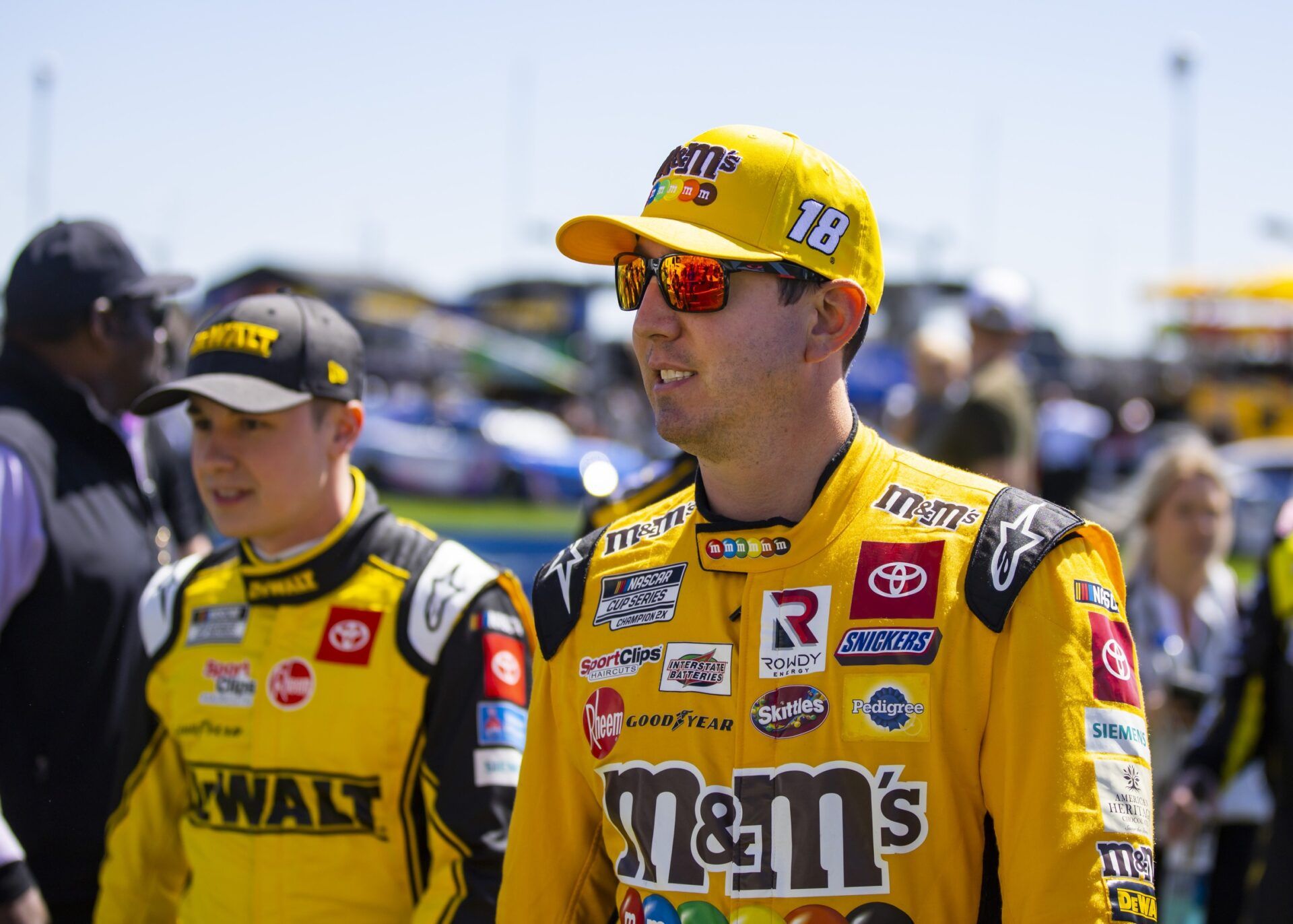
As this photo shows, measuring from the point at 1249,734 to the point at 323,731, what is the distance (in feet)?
7.92

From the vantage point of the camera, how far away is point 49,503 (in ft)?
9.80

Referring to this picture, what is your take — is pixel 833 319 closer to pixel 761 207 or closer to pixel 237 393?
pixel 761 207

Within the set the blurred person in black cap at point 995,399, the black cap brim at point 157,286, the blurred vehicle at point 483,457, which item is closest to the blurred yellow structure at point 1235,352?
the blurred vehicle at point 483,457

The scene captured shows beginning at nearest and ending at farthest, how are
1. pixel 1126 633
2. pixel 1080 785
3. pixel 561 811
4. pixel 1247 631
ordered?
pixel 1080 785 → pixel 1126 633 → pixel 561 811 → pixel 1247 631

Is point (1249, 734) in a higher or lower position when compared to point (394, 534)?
lower

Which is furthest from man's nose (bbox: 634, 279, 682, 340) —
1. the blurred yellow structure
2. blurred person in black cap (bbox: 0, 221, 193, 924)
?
the blurred yellow structure

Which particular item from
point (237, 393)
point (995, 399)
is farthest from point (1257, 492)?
point (237, 393)

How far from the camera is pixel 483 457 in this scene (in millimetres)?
20984

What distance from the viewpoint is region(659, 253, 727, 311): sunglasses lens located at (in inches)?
74.8

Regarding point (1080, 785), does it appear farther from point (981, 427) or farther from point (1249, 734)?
point (981, 427)

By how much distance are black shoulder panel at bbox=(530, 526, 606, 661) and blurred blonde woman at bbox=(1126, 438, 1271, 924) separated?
2.50 m

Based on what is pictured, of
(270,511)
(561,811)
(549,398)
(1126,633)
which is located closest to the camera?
(1126,633)

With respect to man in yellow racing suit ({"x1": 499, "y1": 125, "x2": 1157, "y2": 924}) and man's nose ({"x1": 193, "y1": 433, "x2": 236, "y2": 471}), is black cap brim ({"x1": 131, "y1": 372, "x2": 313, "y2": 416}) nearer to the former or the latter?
man's nose ({"x1": 193, "y1": 433, "x2": 236, "y2": 471})

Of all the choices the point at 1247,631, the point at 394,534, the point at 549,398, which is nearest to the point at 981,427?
the point at 1247,631
